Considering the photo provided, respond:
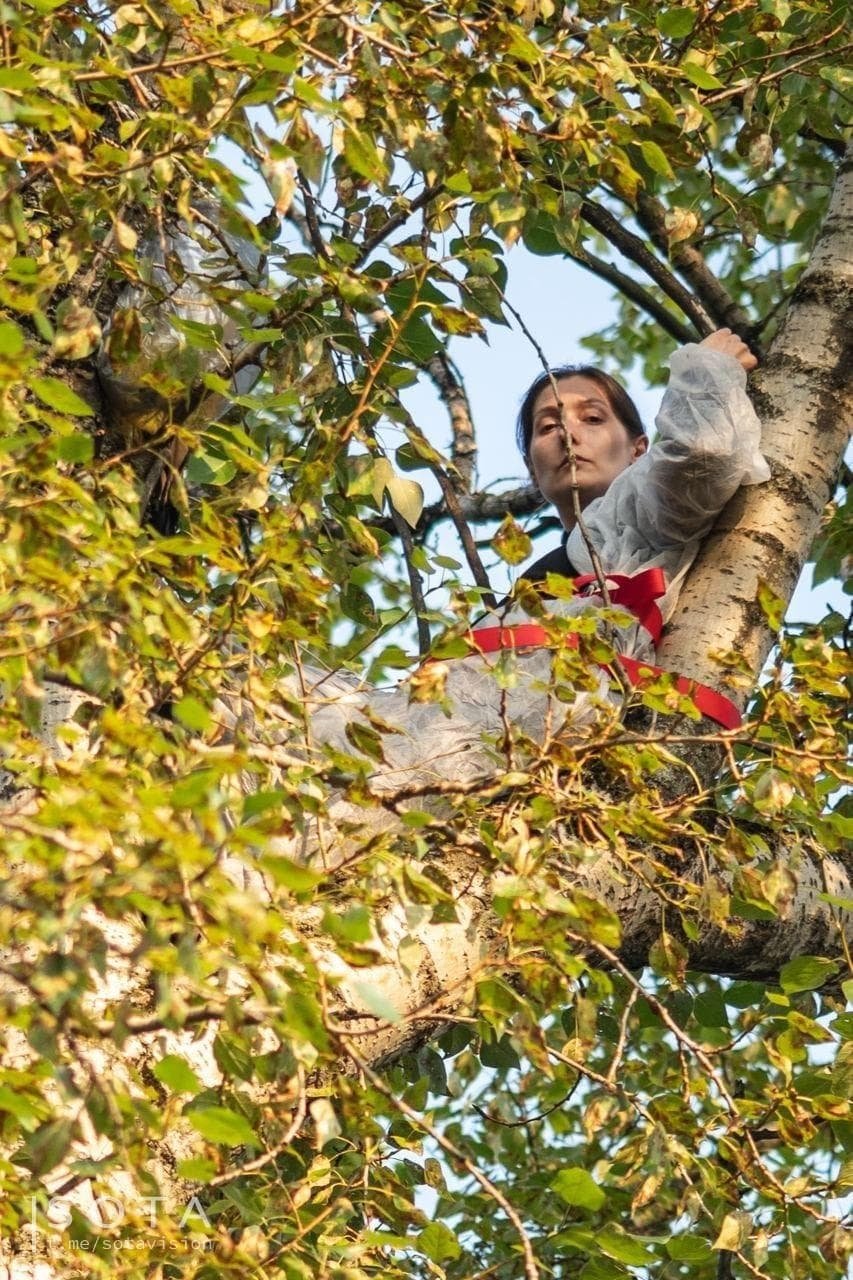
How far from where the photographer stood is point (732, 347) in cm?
317

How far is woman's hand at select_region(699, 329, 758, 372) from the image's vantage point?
124 inches

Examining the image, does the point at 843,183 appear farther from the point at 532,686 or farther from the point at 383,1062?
the point at 383,1062

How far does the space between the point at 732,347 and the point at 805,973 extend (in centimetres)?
127

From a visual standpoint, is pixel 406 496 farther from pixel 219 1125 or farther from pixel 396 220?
pixel 219 1125


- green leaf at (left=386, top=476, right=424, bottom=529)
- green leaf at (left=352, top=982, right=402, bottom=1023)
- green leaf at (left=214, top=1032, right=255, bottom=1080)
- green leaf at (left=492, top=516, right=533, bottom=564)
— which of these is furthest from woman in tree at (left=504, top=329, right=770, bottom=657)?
green leaf at (left=352, top=982, right=402, bottom=1023)

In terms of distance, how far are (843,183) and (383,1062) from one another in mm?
1996

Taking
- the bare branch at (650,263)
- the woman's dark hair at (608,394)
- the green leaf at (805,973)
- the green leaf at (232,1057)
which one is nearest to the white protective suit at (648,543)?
the bare branch at (650,263)

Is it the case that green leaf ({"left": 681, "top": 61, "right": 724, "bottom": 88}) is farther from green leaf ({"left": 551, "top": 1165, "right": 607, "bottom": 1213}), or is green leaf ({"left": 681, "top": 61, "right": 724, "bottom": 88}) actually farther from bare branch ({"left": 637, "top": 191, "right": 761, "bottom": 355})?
green leaf ({"left": 551, "top": 1165, "right": 607, "bottom": 1213})

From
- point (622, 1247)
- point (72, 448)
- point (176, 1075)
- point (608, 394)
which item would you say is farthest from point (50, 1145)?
point (608, 394)

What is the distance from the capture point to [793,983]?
2396 millimetres

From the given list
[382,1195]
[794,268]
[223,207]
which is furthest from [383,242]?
[794,268]

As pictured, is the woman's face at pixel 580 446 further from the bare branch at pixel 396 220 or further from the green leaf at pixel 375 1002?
the green leaf at pixel 375 1002

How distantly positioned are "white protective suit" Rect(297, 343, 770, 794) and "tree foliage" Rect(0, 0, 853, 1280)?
0.60 feet

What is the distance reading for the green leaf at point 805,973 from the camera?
7.82 ft
